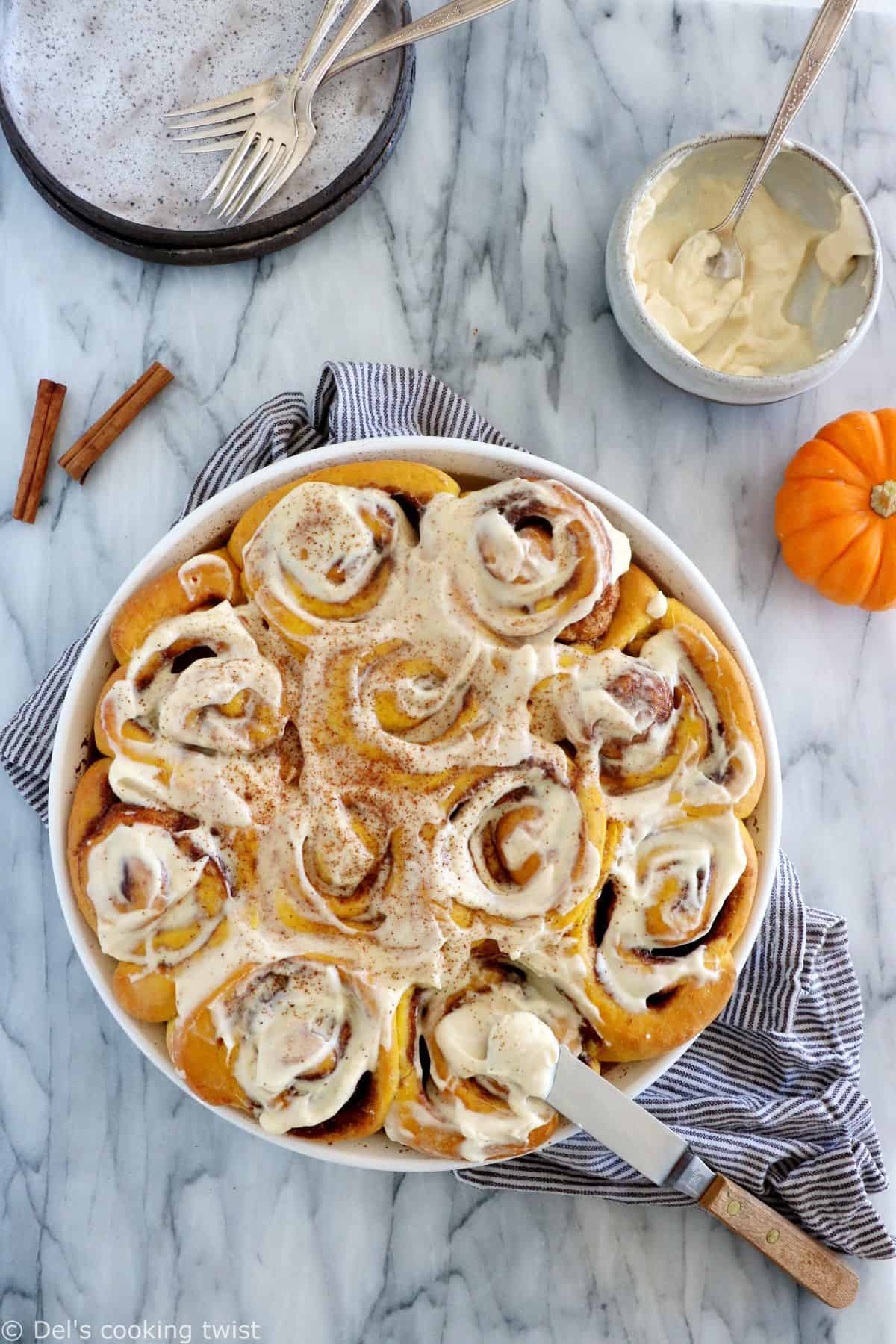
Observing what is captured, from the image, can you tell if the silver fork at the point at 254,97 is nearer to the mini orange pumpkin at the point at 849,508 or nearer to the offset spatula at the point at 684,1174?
the mini orange pumpkin at the point at 849,508

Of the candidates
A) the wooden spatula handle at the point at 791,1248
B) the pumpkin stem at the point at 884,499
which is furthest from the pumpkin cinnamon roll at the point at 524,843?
the pumpkin stem at the point at 884,499

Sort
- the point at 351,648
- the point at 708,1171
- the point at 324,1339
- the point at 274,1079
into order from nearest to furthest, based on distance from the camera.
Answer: the point at 274,1079, the point at 351,648, the point at 708,1171, the point at 324,1339

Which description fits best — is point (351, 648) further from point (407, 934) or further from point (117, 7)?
point (117, 7)

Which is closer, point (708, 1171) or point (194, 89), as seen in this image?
point (708, 1171)

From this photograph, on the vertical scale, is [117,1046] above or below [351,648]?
below

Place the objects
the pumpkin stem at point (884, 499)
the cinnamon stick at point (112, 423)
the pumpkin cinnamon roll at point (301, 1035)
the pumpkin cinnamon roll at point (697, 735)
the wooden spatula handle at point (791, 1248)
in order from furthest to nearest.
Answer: the cinnamon stick at point (112, 423), the pumpkin stem at point (884, 499), the wooden spatula handle at point (791, 1248), the pumpkin cinnamon roll at point (697, 735), the pumpkin cinnamon roll at point (301, 1035)

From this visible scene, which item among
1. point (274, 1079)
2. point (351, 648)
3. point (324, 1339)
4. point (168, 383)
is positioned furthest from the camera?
point (168, 383)

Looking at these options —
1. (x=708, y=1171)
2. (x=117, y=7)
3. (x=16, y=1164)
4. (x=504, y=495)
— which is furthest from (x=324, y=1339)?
(x=117, y=7)
